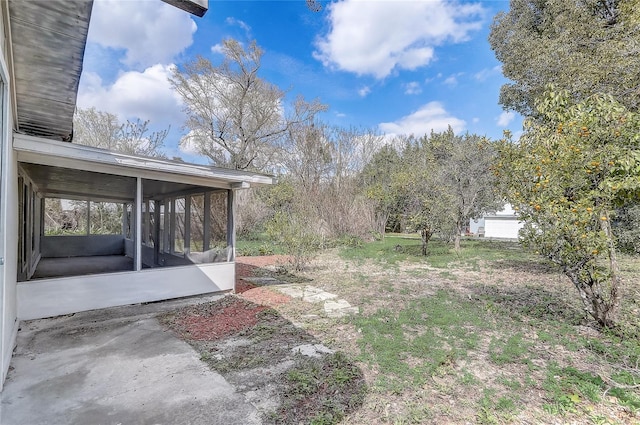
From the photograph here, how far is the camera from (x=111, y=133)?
57.5 ft

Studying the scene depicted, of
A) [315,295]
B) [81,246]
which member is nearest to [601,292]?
[315,295]

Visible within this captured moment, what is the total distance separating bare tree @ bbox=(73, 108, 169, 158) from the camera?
1711 cm

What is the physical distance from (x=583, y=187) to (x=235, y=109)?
17.4m

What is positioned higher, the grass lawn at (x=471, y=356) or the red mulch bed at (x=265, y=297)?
the red mulch bed at (x=265, y=297)

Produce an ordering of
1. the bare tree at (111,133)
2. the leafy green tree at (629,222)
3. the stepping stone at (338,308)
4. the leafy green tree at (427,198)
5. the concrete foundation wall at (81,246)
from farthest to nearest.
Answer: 1. the bare tree at (111,133)
2. the leafy green tree at (427,198)
3. the concrete foundation wall at (81,246)
4. the leafy green tree at (629,222)
5. the stepping stone at (338,308)

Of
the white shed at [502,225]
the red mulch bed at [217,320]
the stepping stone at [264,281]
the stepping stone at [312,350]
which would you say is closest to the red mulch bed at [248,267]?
the stepping stone at [264,281]

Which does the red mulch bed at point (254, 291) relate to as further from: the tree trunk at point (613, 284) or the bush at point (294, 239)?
the tree trunk at point (613, 284)

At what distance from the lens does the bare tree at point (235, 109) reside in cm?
1761

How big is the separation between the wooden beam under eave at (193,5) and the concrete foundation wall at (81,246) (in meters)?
11.1

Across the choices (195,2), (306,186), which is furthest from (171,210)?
(306,186)

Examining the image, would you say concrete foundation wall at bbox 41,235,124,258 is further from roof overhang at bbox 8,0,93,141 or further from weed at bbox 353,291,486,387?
weed at bbox 353,291,486,387

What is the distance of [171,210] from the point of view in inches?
296

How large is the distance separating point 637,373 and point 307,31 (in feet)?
45.9

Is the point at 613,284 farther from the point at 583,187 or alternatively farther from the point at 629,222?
the point at 629,222
